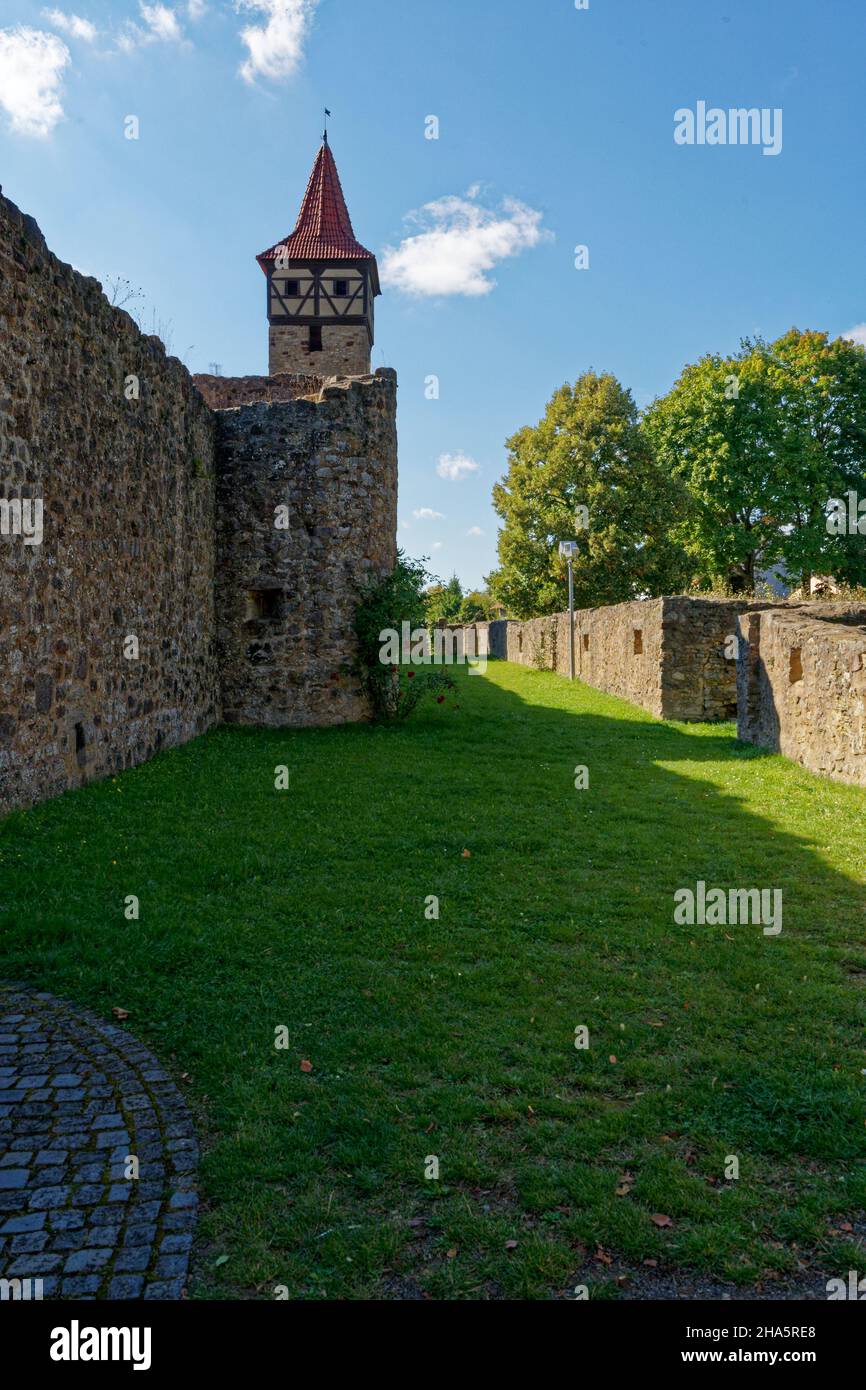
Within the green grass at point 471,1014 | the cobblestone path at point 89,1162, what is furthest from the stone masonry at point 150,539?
the cobblestone path at point 89,1162

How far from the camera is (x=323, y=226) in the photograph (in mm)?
31953

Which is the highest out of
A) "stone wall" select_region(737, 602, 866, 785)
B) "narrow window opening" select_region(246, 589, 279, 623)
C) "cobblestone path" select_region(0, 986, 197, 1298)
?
"narrow window opening" select_region(246, 589, 279, 623)

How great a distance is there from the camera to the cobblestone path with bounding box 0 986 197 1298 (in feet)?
7.91

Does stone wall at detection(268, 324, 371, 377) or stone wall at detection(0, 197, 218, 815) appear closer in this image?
stone wall at detection(0, 197, 218, 815)

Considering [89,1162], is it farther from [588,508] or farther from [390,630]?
[588,508]

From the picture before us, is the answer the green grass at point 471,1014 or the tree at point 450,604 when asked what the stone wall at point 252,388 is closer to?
the green grass at point 471,1014

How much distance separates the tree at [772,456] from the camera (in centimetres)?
3009

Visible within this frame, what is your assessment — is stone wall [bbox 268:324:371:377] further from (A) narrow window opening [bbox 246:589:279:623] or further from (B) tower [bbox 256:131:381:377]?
(A) narrow window opening [bbox 246:589:279:623]

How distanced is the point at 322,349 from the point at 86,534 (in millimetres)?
25074

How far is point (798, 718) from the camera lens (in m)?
10.4

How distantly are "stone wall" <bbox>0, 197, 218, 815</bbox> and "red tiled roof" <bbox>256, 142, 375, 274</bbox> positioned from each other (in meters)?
22.9

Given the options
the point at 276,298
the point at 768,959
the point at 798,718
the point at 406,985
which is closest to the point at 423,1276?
the point at 406,985

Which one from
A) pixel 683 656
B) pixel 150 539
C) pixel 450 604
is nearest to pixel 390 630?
pixel 150 539

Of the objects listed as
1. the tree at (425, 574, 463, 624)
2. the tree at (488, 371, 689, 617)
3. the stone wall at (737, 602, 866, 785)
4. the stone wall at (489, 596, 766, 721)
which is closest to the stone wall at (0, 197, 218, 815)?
the stone wall at (737, 602, 866, 785)
